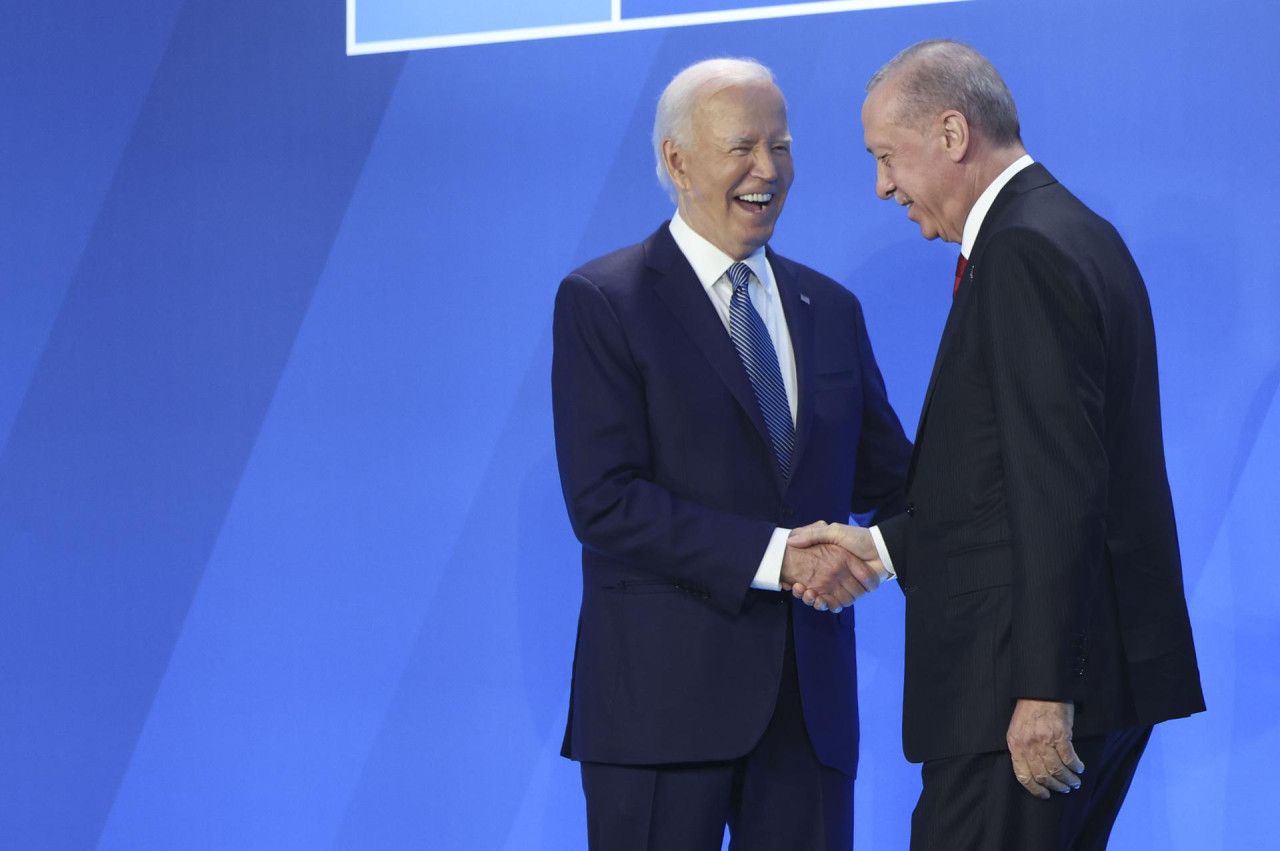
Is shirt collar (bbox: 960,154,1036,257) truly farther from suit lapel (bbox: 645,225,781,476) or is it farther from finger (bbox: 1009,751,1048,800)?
finger (bbox: 1009,751,1048,800)

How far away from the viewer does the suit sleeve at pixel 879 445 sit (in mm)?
2529

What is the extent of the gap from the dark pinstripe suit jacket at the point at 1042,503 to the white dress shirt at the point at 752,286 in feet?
1.64

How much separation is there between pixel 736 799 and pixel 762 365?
674 millimetres

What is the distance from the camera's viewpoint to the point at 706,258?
7.86 feet

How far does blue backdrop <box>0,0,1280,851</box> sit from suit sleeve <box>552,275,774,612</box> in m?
0.96

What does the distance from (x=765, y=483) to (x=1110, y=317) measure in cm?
67

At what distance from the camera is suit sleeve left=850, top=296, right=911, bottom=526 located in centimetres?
253

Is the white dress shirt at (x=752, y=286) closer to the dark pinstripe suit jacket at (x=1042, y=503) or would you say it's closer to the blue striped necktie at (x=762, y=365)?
the blue striped necktie at (x=762, y=365)

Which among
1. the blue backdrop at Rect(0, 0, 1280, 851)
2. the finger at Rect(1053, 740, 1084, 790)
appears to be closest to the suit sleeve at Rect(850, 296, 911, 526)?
the blue backdrop at Rect(0, 0, 1280, 851)

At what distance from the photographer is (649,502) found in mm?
2221

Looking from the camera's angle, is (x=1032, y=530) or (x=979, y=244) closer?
(x=1032, y=530)

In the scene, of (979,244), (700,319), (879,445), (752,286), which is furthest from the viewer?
(879,445)

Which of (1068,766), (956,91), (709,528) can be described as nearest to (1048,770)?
(1068,766)

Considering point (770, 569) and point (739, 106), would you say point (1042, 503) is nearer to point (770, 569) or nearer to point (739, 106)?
point (770, 569)
